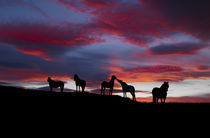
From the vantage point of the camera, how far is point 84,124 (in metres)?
14.0

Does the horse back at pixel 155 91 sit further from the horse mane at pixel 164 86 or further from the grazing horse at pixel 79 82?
the grazing horse at pixel 79 82

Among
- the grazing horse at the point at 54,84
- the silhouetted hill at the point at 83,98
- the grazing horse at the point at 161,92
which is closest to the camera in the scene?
the silhouetted hill at the point at 83,98

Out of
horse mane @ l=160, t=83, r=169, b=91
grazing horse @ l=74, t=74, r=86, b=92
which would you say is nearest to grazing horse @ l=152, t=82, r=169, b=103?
horse mane @ l=160, t=83, r=169, b=91

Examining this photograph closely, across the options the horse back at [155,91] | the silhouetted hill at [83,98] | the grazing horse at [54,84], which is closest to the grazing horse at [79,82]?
the grazing horse at [54,84]

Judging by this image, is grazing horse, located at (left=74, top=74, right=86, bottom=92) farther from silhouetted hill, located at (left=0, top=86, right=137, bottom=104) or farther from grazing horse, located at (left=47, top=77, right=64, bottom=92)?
silhouetted hill, located at (left=0, top=86, right=137, bottom=104)

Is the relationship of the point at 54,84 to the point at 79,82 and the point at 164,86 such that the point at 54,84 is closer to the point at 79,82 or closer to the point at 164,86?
the point at 79,82

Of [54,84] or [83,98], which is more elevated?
[54,84]

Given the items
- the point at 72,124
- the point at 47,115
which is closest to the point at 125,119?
the point at 72,124

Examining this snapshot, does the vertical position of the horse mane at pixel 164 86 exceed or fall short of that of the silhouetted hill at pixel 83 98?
it exceeds it

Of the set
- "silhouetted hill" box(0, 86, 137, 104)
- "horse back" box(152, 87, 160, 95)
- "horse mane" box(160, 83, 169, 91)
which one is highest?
"horse mane" box(160, 83, 169, 91)

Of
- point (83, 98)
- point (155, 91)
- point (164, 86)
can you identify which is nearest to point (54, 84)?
point (83, 98)

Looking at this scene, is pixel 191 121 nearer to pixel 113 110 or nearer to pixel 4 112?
pixel 113 110

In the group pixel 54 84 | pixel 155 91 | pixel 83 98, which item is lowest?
pixel 83 98

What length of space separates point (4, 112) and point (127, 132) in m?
10.2
